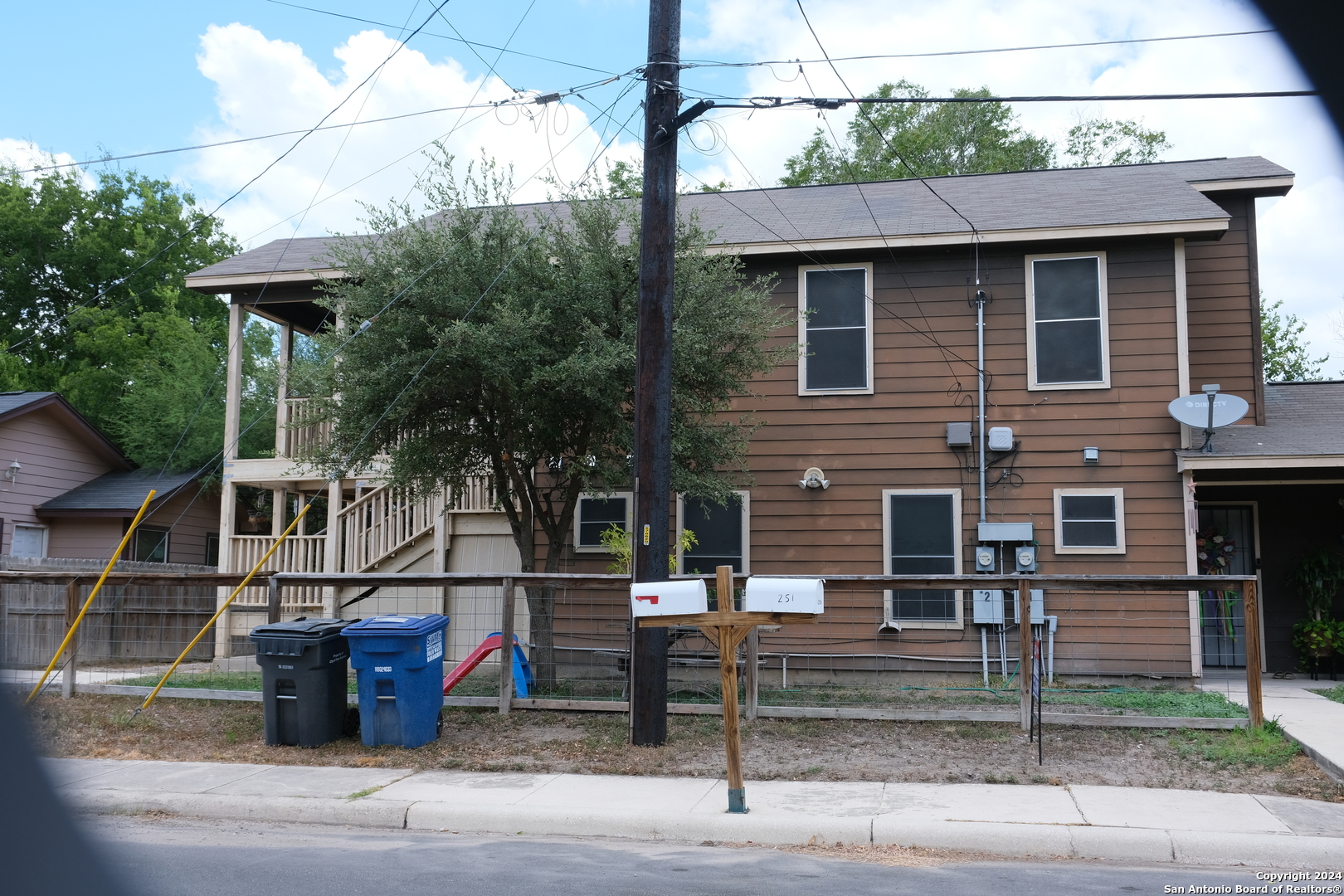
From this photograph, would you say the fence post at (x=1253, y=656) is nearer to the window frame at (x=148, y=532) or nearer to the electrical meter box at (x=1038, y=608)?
the electrical meter box at (x=1038, y=608)

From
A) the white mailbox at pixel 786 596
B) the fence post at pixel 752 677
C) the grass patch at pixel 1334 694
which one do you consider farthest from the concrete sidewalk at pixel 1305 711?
the fence post at pixel 752 677

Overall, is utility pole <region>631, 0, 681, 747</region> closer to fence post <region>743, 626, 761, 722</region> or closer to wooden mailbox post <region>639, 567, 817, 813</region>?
fence post <region>743, 626, 761, 722</region>

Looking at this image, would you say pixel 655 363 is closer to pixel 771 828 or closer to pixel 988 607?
pixel 771 828

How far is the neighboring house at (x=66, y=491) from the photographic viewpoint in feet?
61.0

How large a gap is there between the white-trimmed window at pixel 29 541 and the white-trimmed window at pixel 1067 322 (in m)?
17.5

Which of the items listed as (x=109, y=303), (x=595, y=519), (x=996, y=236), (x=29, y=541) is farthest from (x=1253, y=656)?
(x=109, y=303)

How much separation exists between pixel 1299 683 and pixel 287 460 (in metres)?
14.1

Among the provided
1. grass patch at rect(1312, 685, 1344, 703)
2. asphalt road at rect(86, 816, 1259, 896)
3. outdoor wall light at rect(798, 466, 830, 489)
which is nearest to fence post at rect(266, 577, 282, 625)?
asphalt road at rect(86, 816, 1259, 896)

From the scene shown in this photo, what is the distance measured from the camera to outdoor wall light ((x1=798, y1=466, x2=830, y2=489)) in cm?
1312

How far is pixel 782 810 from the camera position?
6625 millimetres

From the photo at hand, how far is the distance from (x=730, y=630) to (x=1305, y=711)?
21.8 feet

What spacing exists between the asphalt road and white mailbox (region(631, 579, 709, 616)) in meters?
1.41

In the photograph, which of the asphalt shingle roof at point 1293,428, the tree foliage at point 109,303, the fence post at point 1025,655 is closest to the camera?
the fence post at point 1025,655

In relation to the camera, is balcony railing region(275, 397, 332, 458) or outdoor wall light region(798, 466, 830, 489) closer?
outdoor wall light region(798, 466, 830, 489)
